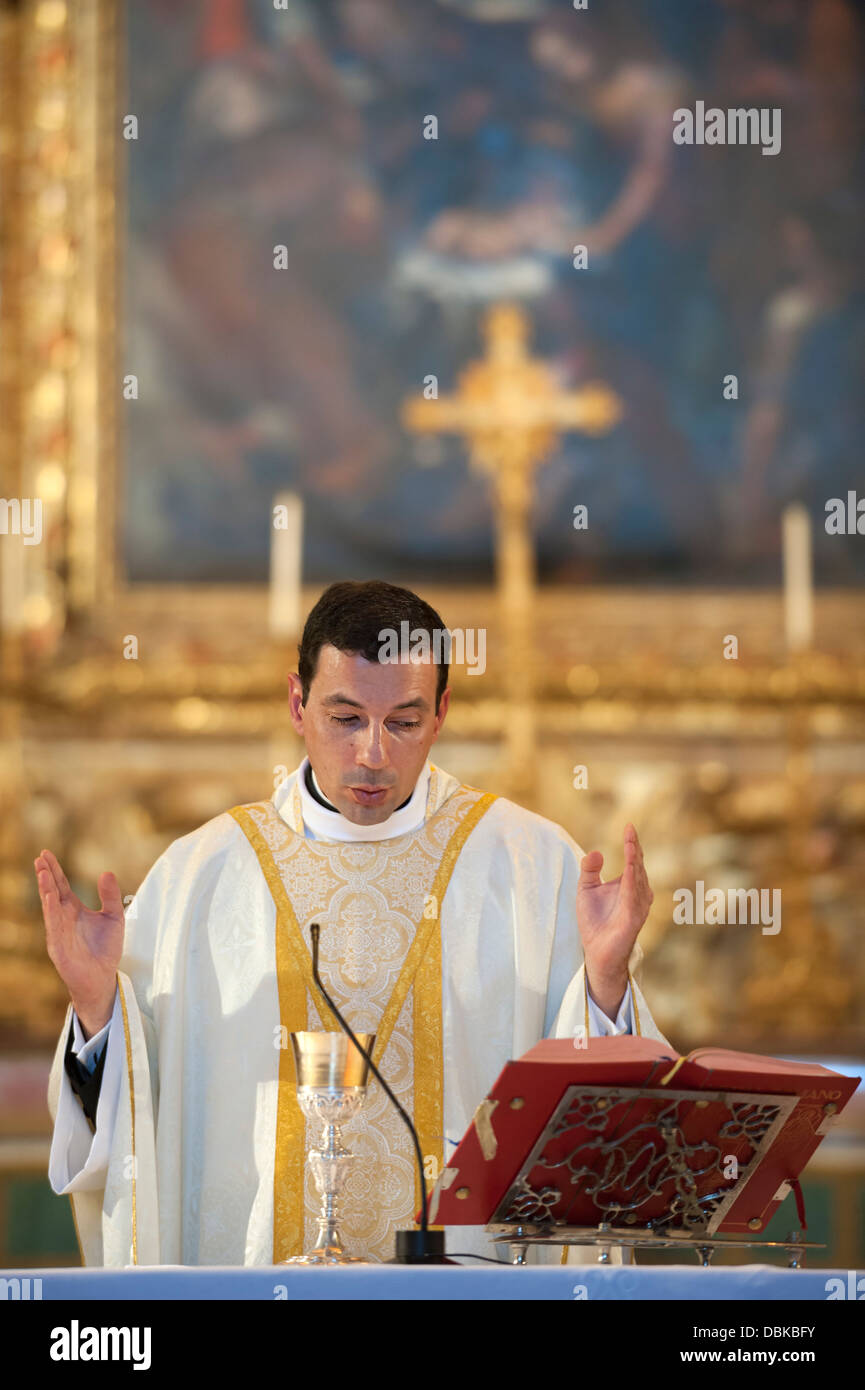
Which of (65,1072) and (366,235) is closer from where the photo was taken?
(65,1072)

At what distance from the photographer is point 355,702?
12.5 ft

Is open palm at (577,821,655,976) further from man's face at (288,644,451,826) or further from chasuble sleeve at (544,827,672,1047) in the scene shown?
man's face at (288,644,451,826)

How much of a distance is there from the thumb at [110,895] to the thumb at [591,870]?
2.73 ft

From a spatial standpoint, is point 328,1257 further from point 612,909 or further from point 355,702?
point 355,702

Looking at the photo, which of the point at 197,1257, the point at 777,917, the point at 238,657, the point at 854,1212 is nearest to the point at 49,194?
the point at 238,657

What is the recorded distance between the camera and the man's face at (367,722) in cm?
381

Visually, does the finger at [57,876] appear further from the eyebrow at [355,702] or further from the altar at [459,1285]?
the altar at [459,1285]

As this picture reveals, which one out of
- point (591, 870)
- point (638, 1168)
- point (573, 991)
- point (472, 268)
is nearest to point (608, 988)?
point (573, 991)

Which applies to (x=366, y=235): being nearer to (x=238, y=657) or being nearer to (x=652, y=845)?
(x=238, y=657)

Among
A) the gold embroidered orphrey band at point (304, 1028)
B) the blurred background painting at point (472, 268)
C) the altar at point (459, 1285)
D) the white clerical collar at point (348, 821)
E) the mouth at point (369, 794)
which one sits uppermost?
the blurred background painting at point (472, 268)

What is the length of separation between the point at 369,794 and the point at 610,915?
62 centimetres

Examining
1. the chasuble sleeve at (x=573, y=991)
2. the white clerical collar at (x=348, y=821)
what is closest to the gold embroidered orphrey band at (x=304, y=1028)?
the white clerical collar at (x=348, y=821)

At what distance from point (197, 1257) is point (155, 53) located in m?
6.60

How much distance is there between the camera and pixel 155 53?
9078 mm
